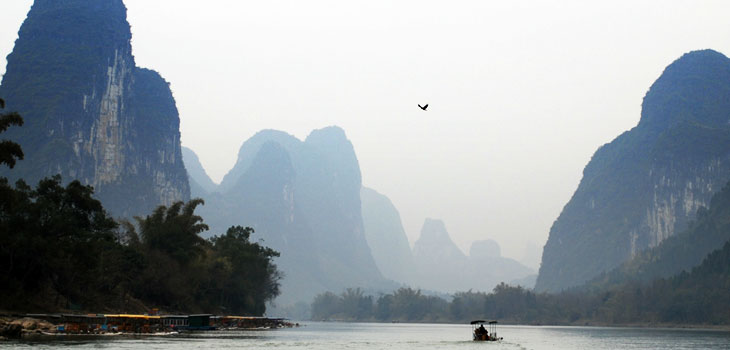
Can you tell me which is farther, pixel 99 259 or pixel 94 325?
pixel 99 259

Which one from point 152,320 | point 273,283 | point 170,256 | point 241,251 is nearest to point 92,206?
point 152,320

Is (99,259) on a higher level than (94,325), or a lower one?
higher

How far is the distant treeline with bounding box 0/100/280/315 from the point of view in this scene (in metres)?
79.6

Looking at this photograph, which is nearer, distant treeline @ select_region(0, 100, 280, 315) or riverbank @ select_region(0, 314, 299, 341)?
riverbank @ select_region(0, 314, 299, 341)

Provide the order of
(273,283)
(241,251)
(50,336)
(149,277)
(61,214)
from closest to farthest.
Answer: (50,336)
(61,214)
(149,277)
(241,251)
(273,283)

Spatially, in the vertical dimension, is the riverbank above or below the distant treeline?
below

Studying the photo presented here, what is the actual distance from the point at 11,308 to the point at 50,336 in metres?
5.60

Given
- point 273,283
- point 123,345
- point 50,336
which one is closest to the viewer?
point 123,345

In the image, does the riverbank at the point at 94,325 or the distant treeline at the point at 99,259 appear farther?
the distant treeline at the point at 99,259

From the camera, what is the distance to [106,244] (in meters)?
100

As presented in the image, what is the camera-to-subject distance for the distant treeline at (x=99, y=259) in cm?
7956

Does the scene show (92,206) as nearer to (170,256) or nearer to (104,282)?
(104,282)

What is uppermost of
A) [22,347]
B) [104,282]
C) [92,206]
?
[92,206]

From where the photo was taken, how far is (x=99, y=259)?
9188 centimetres
